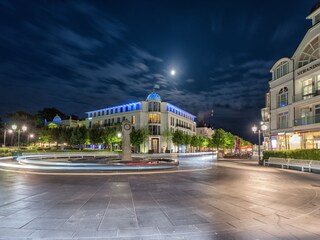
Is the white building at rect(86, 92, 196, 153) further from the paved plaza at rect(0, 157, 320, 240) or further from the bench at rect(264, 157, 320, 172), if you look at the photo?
the paved plaza at rect(0, 157, 320, 240)

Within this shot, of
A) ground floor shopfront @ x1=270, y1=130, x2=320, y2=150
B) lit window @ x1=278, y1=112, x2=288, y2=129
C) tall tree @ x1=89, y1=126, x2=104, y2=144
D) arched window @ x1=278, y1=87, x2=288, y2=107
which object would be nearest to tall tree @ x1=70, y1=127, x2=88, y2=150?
tall tree @ x1=89, y1=126, x2=104, y2=144

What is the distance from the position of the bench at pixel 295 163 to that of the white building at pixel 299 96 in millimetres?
7430

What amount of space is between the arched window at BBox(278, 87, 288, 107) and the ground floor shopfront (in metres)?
4.58

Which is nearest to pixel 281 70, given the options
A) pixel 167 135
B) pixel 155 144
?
pixel 167 135

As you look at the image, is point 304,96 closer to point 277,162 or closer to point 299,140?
point 299,140

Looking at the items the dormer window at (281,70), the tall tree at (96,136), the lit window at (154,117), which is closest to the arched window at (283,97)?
the dormer window at (281,70)

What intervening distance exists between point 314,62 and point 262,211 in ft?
95.9

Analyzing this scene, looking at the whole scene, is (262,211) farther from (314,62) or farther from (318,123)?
(314,62)

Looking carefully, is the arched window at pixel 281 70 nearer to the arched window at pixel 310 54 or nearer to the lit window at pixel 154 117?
the arched window at pixel 310 54

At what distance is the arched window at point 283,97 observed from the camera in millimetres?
36969

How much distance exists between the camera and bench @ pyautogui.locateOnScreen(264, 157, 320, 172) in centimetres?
2169

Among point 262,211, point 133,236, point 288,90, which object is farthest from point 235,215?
point 288,90

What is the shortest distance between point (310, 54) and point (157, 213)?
33599mm

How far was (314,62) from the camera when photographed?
30.7 metres
